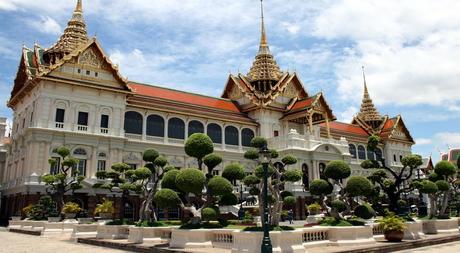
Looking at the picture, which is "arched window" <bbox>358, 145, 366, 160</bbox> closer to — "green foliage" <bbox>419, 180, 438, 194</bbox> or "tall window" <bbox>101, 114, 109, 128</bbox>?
"green foliage" <bbox>419, 180, 438, 194</bbox>

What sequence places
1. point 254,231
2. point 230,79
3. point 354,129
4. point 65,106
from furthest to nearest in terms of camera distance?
point 354,129 → point 230,79 → point 65,106 → point 254,231

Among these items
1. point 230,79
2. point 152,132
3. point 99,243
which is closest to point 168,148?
point 152,132

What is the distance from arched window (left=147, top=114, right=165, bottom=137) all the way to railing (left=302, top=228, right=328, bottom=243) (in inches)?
982

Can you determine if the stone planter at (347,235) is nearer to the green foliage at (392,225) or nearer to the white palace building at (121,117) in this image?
the green foliage at (392,225)

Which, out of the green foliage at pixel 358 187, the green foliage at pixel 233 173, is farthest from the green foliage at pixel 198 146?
the green foliage at pixel 358 187

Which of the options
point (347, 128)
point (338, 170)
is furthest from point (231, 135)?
point (338, 170)

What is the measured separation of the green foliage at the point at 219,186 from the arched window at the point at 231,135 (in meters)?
26.2

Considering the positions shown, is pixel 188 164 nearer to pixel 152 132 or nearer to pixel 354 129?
pixel 152 132

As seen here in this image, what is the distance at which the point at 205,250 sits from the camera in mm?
14617

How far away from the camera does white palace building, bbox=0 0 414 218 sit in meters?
32.3

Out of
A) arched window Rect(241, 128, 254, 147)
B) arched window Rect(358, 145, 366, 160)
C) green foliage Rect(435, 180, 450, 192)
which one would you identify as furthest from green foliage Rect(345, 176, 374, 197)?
arched window Rect(358, 145, 366, 160)

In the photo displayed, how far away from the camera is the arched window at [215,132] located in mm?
42094

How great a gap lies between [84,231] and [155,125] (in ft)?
55.4

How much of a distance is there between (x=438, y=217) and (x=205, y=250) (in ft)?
51.0
